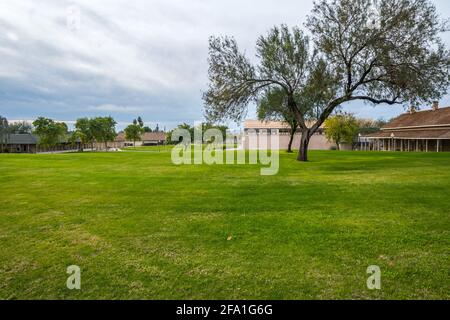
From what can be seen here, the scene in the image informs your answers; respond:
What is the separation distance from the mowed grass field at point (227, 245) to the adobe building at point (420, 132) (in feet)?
115

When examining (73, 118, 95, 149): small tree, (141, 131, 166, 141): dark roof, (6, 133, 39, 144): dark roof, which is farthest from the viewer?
(141, 131, 166, 141): dark roof

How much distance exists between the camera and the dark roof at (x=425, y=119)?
1627 inches

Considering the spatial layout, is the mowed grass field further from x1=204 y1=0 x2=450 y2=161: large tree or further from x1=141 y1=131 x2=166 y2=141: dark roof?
x1=141 y1=131 x2=166 y2=141: dark roof

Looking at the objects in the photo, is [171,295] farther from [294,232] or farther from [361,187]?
[361,187]

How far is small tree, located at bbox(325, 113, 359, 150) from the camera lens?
5706cm

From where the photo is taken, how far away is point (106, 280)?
11.7ft

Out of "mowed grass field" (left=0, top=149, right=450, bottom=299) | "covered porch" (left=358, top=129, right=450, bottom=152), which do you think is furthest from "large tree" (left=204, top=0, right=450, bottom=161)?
"covered porch" (left=358, top=129, right=450, bottom=152)

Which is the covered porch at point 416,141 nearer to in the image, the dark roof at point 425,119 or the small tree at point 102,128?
the dark roof at point 425,119

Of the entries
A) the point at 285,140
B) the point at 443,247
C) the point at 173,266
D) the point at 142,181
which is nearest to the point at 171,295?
the point at 173,266

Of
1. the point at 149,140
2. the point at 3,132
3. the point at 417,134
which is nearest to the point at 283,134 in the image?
the point at 417,134

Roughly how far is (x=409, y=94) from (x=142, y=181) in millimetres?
17837

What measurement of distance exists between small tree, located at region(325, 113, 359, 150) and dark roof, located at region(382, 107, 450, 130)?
5951mm

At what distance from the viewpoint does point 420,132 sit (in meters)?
43.0

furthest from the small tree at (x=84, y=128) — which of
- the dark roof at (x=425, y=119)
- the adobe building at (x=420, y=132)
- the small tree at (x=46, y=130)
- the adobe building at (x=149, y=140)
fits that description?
the dark roof at (x=425, y=119)
